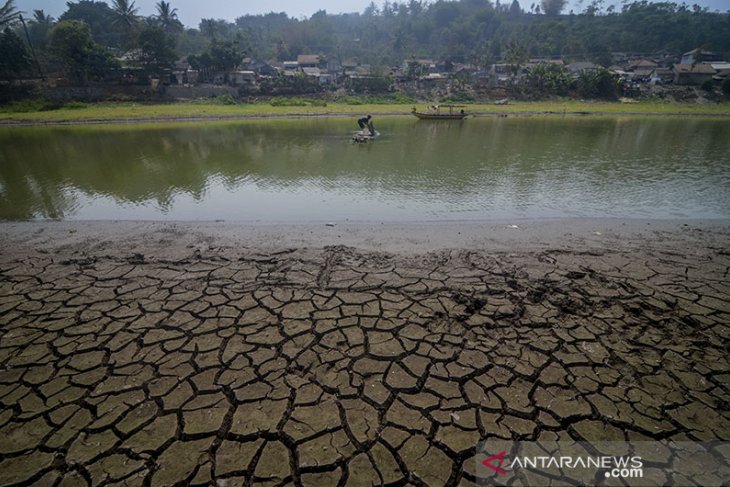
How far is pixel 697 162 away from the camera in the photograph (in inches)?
→ 527

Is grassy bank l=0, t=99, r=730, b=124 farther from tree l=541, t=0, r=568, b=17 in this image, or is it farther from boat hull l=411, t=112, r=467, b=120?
tree l=541, t=0, r=568, b=17

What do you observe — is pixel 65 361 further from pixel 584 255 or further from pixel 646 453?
pixel 584 255

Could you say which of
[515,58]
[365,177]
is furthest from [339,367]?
[515,58]

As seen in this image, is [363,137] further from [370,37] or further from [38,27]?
[370,37]

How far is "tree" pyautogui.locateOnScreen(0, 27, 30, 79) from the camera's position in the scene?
35.8 meters

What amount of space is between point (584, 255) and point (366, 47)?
108423 millimetres

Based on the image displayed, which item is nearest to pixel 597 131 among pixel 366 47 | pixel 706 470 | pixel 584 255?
pixel 584 255

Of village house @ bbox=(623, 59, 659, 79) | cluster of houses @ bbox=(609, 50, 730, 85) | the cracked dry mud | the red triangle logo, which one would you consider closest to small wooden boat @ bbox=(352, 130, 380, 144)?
the cracked dry mud

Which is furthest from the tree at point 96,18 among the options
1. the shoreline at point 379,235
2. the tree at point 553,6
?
the tree at point 553,6

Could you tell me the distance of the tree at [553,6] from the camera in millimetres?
125000

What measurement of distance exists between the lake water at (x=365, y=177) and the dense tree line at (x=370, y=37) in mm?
28732

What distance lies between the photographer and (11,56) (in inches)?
1422

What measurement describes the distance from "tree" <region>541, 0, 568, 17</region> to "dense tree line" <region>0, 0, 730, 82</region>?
0.99 feet

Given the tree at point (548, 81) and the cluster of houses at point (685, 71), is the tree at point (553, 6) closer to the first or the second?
the cluster of houses at point (685, 71)
